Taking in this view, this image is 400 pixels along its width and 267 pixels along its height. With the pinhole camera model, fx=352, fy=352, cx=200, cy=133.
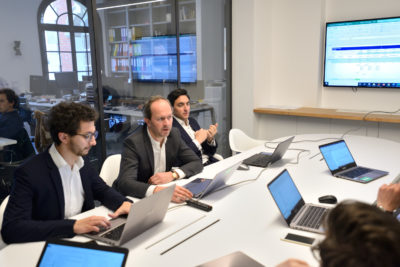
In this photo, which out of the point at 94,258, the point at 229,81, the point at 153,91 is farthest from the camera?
the point at 229,81

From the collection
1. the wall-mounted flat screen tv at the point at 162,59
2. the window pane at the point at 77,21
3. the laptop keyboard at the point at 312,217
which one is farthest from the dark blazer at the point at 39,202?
the wall-mounted flat screen tv at the point at 162,59

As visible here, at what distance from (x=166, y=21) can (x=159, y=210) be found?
3177 millimetres

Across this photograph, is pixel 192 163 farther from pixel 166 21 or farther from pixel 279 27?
pixel 279 27

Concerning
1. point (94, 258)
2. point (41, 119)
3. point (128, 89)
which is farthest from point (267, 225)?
point (128, 89)

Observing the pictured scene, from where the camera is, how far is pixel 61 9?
3229 mm

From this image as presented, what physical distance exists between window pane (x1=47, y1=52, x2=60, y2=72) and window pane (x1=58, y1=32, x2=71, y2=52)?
104 mm

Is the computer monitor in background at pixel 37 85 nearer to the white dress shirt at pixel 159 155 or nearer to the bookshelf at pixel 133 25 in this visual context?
the bookshelf at pixel 133 25

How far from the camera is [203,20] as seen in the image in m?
4.81

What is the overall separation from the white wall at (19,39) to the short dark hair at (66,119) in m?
1.29

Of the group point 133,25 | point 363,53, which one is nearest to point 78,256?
point 133,25

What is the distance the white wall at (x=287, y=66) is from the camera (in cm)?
462

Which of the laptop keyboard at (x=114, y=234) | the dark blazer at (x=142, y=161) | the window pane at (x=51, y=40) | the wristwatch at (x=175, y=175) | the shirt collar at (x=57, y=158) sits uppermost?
the window pane at (x=51, y=40)

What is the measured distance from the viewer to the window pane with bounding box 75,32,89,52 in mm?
3375

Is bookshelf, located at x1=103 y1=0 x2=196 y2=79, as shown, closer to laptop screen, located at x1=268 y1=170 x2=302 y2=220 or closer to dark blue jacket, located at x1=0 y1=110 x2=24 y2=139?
dark blue jacket, located at x1=0 y1=110 x2=24 y2=139
